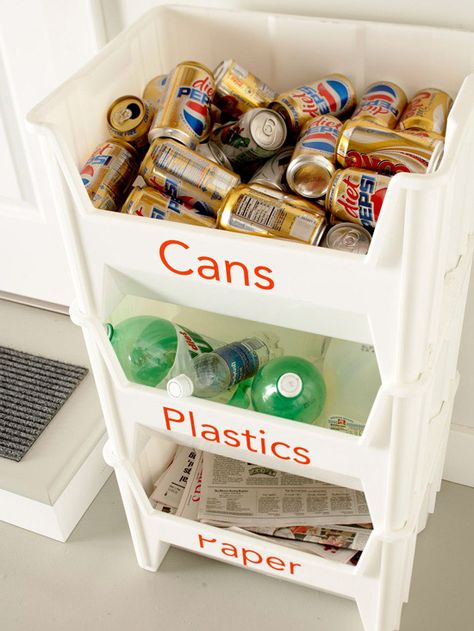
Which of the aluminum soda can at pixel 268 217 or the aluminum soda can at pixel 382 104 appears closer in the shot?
the aluminum soda can at pixel 268 217

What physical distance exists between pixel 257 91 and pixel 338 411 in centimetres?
52

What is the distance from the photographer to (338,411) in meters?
1.15

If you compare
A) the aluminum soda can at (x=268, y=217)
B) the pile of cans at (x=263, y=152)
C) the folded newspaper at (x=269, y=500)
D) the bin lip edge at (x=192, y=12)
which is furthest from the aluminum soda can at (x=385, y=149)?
the folded newspaper at (x=269, y=500)

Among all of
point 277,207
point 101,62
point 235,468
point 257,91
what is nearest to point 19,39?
point 101,62

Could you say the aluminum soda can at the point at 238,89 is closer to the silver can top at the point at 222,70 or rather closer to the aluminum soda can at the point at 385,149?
the silver can top at the point at 222,70

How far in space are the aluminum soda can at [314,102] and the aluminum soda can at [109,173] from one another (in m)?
0.25

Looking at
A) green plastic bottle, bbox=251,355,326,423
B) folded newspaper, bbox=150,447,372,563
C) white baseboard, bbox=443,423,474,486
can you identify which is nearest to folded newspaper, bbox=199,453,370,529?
folded newspaper, bbox=150,447,372,563

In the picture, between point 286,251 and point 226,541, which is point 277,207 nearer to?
point 286,251

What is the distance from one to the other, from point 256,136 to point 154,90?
219mm

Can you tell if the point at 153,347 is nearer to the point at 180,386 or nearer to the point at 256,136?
the point at 180,386

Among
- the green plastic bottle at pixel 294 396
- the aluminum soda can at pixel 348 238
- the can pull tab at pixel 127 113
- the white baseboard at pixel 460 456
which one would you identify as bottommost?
the white baseboard at pixel 460 456

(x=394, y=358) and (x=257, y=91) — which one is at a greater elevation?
(x=257, y=91)

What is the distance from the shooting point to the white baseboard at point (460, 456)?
1.61 m

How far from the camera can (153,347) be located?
1.17m
